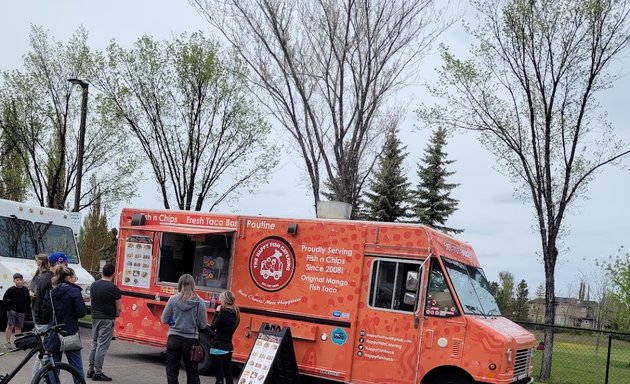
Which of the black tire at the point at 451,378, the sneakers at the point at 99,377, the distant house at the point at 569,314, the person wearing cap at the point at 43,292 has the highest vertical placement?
the person wearing cap at the point at 43,292

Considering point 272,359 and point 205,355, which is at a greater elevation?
point 272,359

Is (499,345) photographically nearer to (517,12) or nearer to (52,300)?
(52,300)

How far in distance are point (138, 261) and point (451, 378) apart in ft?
19.4

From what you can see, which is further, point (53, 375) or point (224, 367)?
point (224, 367)

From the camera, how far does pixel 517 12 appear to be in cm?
1562

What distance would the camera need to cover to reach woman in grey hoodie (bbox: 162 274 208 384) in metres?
7.97

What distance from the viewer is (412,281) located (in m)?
9.56

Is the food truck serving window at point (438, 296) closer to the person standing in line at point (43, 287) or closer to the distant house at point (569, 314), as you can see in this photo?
the person standing in line at point (43, 287)

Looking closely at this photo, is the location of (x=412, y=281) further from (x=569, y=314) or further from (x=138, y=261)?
(x=569, y=314)

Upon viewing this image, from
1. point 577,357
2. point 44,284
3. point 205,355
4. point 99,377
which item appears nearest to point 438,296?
point 205,355

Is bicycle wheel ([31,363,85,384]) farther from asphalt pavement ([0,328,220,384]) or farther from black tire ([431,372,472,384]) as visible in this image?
black tire ([431,372,472,384])

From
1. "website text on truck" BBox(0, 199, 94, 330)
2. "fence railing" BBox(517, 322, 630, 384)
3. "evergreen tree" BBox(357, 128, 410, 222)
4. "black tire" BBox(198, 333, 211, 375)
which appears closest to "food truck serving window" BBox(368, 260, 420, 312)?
"black tire" BBox(198, 333, 211, 375)

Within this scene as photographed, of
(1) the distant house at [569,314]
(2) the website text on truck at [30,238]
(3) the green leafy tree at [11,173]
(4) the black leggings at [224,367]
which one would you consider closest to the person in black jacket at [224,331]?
(4) the black leggings at [224,367]

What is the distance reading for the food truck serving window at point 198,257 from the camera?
11328 millimetres
